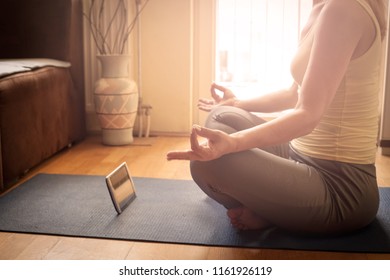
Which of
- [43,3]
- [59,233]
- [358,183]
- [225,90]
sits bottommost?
[59,233]

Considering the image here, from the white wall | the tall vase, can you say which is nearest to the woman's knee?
the tall vase

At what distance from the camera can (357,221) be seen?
129 cm

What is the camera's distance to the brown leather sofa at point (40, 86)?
183cm

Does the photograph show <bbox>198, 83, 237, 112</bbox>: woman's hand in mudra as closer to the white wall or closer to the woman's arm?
the woman's arm

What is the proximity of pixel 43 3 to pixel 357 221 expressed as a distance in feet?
6.06

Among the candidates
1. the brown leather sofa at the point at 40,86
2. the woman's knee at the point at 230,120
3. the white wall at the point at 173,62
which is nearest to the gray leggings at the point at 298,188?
the woman's knee at the point at 230,120

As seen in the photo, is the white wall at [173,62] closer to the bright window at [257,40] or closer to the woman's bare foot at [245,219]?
the bright window at [257,40]

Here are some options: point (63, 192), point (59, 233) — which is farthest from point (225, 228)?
point (63, 192)

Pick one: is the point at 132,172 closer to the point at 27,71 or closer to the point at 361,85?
the point at 27,71

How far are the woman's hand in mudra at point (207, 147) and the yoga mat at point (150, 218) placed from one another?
11.5 inches

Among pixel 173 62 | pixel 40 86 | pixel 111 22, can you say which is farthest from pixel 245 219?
pixel 111 22

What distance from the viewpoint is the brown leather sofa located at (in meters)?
1.83

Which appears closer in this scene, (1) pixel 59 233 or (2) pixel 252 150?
(2) pixel 252 150
